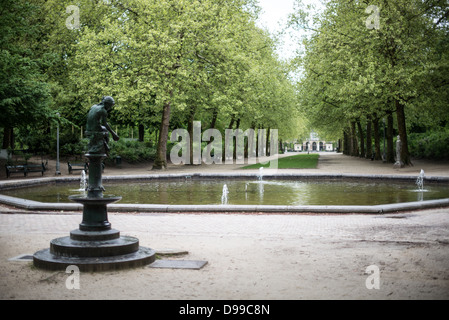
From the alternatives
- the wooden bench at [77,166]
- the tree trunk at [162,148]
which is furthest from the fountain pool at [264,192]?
the tree trunk at [162,148]

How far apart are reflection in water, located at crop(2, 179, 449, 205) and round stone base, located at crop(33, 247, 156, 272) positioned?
28.4 feet

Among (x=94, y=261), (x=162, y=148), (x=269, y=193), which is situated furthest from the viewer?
(x=162, y=148)

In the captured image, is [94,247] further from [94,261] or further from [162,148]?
[162,148]

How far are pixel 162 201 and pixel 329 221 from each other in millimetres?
6595

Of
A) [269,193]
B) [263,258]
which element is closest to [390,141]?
[269,193]

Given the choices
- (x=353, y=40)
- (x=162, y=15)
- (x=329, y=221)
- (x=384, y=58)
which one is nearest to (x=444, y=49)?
(x=384, y=58)

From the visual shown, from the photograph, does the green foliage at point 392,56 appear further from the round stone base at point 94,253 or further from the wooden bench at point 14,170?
the round stone base at point 94,253

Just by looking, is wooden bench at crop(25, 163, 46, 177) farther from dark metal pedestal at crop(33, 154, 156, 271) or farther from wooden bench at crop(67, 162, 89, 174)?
dark metal pedestal at crop(33, 154, 156, 271)

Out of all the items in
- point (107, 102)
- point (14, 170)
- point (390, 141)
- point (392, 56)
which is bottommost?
point (14, 170)

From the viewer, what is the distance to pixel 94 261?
22.0 ft

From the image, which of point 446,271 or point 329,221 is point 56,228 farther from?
point 446,271

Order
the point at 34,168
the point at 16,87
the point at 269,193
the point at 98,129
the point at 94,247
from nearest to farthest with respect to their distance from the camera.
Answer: the point at 94,247 → the point at 98,129 → the point at 269,193 → the point at 16,87 → the point at 34,168

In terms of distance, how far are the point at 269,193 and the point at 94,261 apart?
1218cm

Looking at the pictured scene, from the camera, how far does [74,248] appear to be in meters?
6.92
